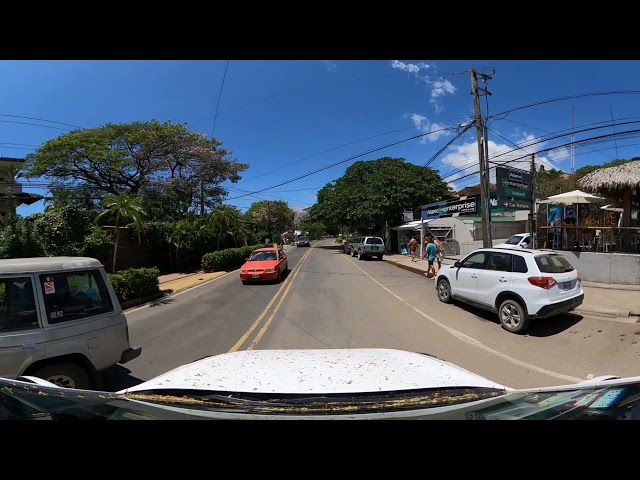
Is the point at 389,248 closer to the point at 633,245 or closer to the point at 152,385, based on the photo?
the point at 633,245

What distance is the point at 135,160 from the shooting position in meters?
25.8

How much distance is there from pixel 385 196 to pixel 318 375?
94.5 ft

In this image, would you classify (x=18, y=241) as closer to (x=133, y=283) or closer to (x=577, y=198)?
(x=133, y=283)

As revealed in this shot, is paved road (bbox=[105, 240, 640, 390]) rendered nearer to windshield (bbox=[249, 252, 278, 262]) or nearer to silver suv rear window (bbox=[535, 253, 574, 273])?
silver suv rear window (bbox=[535, 253, 574, 273])

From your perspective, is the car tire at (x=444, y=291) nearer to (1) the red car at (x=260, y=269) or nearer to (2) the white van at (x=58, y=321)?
(1) the red car at (x=260, y=269)

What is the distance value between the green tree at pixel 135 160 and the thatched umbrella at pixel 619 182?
82.3 feet

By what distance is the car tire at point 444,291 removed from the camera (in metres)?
9.35

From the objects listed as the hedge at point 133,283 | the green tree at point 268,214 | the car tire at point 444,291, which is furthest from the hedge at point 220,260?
the green tree at point 268,214

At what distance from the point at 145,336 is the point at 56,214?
9728 mm

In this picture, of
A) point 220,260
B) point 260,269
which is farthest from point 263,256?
point 220,260

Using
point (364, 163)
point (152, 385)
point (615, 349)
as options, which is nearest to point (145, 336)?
point (152, 385)

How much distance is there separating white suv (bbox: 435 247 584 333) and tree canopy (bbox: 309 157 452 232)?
74.2ft

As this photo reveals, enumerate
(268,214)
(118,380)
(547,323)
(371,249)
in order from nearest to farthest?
(118,380) < (547,323) < (371,249) < (268,214)

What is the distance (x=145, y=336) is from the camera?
22.7 feet
